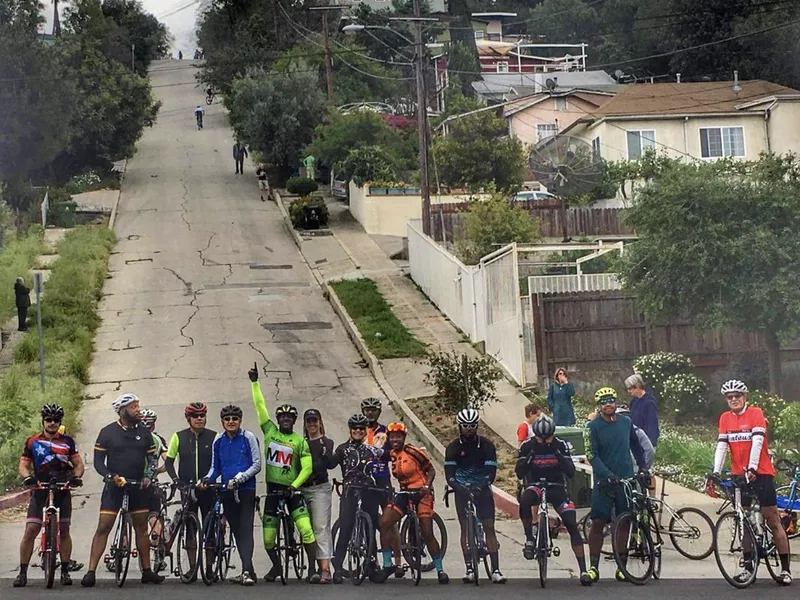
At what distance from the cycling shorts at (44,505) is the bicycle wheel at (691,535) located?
19.5ft

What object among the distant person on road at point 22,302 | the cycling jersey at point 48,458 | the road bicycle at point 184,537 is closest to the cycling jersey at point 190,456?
the road bicycle at point 184,537

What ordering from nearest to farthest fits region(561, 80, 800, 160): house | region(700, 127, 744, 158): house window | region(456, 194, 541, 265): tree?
region(456, 194, 541, 265): tree < region(561, 80, 800, 160): house < region(700, 127, 744, 158): house window

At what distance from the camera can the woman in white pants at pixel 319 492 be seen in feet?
39.0

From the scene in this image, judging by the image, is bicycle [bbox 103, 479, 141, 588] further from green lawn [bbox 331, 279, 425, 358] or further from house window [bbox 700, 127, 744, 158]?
house window [bbox 700, 127, 744, 158]

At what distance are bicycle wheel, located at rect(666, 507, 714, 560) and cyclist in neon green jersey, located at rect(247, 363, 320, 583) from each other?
12.5 feet

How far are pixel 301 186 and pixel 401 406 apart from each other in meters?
28.9

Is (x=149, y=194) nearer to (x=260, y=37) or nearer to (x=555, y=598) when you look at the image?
(x=260, y=37)

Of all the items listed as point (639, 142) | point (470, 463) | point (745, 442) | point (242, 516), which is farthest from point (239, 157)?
point (745, 442)

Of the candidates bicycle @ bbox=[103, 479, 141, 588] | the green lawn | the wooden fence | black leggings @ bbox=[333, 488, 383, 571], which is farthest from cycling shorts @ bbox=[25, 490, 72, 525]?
the wooden fence

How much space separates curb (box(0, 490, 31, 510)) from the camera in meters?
16.5

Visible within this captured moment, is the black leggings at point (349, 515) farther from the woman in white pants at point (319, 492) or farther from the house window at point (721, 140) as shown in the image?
the house window at point (721, 140)

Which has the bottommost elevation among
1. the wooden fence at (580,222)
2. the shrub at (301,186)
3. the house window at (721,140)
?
the wooden fence at (580,222)

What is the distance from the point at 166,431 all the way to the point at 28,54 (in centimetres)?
3174

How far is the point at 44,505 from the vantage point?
11547 millimetres
